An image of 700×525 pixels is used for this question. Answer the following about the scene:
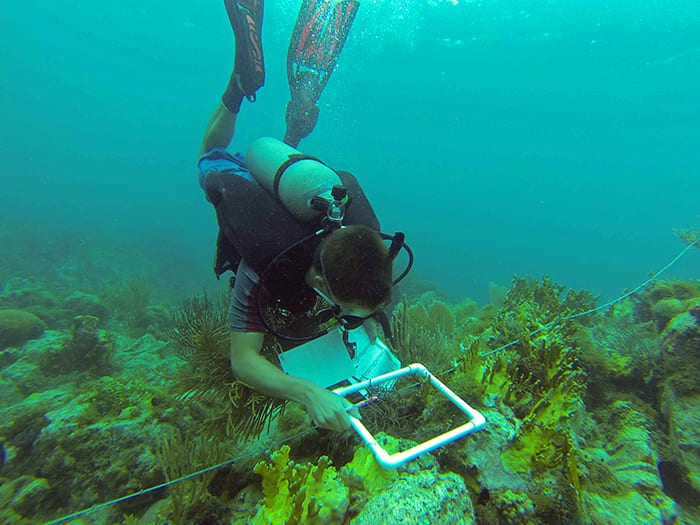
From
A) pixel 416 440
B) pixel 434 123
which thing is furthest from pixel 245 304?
pixel 434 123

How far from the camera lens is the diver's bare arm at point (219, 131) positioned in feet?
16.6

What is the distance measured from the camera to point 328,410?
194 centimetres

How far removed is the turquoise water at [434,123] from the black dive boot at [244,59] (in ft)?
58.5

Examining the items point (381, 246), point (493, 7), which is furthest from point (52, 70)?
point (381, 246)

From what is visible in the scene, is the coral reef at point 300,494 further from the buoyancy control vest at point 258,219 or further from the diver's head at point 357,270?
the buoyancy control vest at point 258,219

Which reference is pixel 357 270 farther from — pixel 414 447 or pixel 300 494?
pixel 300 494

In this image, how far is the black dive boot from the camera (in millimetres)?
5140

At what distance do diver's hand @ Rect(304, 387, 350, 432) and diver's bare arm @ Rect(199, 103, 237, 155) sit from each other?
14.5ft

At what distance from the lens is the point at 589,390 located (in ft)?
12.4

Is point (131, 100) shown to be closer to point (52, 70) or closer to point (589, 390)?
point (52, 70)

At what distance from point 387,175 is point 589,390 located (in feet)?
468

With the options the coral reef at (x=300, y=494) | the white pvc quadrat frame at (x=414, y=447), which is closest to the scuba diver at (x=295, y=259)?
the white pvc quadrat frame at (x=414, y=447)

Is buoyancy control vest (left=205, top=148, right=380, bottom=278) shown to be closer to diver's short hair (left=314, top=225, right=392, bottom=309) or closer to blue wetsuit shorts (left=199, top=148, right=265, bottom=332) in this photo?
blue wetsuit shorts (left=199, top=148, right=265, bottom=332)

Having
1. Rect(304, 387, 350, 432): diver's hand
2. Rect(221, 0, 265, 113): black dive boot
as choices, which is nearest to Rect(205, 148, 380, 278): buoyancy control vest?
Rect(304, 387, 350, 432): diver's hand
